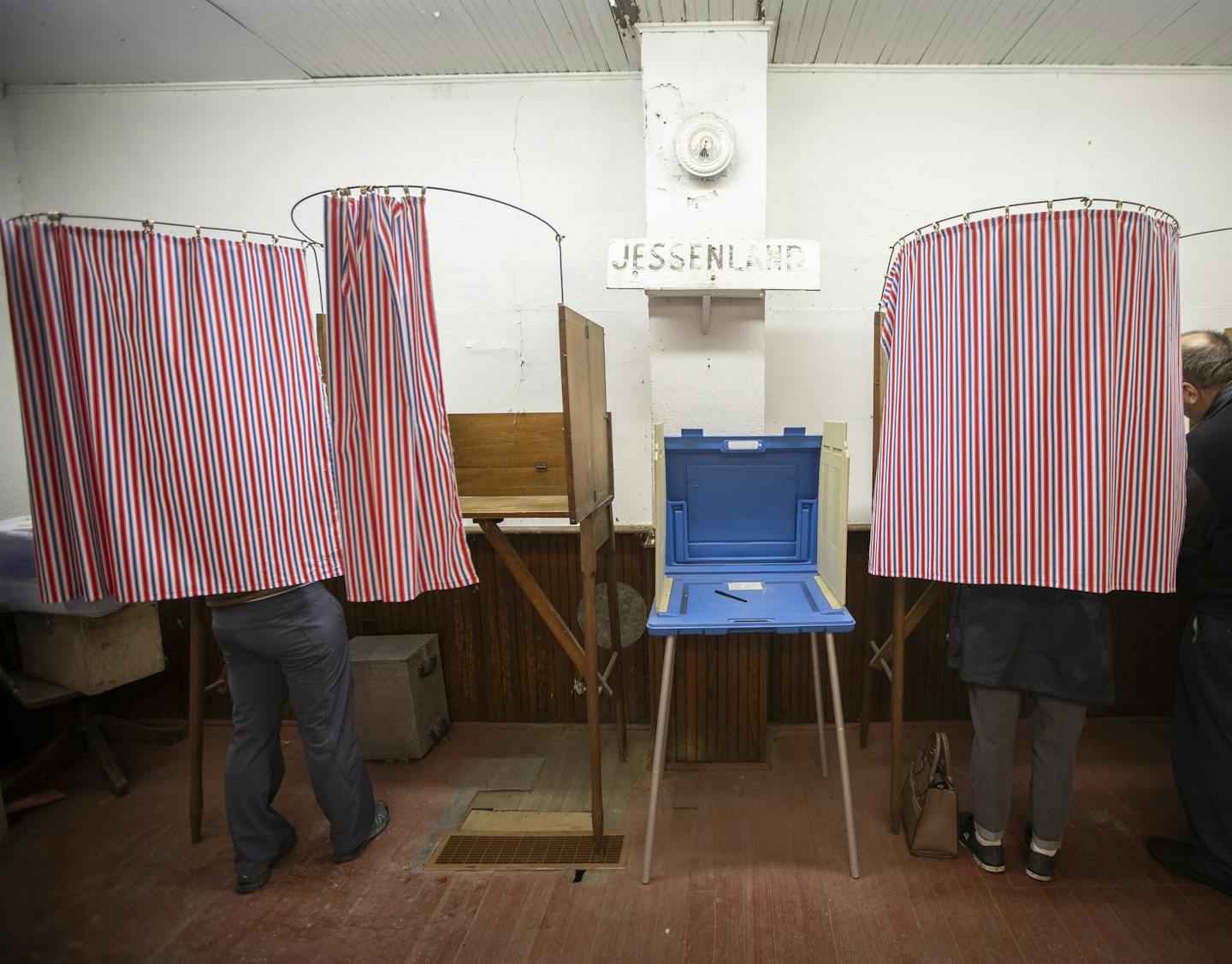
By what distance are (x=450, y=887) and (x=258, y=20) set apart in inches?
148

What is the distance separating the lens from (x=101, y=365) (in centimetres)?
182

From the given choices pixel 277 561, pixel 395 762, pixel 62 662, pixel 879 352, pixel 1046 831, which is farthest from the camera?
pixel 395 762

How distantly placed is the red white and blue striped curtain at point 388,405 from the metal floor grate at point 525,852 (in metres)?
1.23

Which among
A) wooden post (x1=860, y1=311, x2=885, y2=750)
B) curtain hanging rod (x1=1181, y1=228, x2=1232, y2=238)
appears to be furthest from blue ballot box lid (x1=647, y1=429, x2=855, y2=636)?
curtain hanging rod (x1=1181, y1=228, x2=1232, y2=238)

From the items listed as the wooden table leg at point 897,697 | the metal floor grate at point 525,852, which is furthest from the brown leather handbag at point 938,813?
the metal floor grate at point 525,852

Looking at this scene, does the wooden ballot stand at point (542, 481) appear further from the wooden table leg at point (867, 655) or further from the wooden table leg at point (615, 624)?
the wooden table leg at point (867, 655)

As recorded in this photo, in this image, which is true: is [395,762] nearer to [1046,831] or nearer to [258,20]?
[1046,831]

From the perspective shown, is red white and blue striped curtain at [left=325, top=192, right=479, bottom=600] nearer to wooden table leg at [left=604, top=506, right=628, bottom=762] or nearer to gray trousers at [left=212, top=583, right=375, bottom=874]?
gray trousers at [left=212, top=583, right=375, bottom=874]

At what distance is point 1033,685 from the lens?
216cm

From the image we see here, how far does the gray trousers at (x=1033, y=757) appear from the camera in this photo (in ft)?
7.25

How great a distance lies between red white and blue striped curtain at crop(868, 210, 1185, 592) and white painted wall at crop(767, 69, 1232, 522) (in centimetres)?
124

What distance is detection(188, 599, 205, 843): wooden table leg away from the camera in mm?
2467

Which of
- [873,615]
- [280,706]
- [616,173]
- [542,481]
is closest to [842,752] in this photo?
[873,615]

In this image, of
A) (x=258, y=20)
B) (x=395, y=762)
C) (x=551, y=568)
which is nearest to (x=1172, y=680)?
(x=551, y=568)
